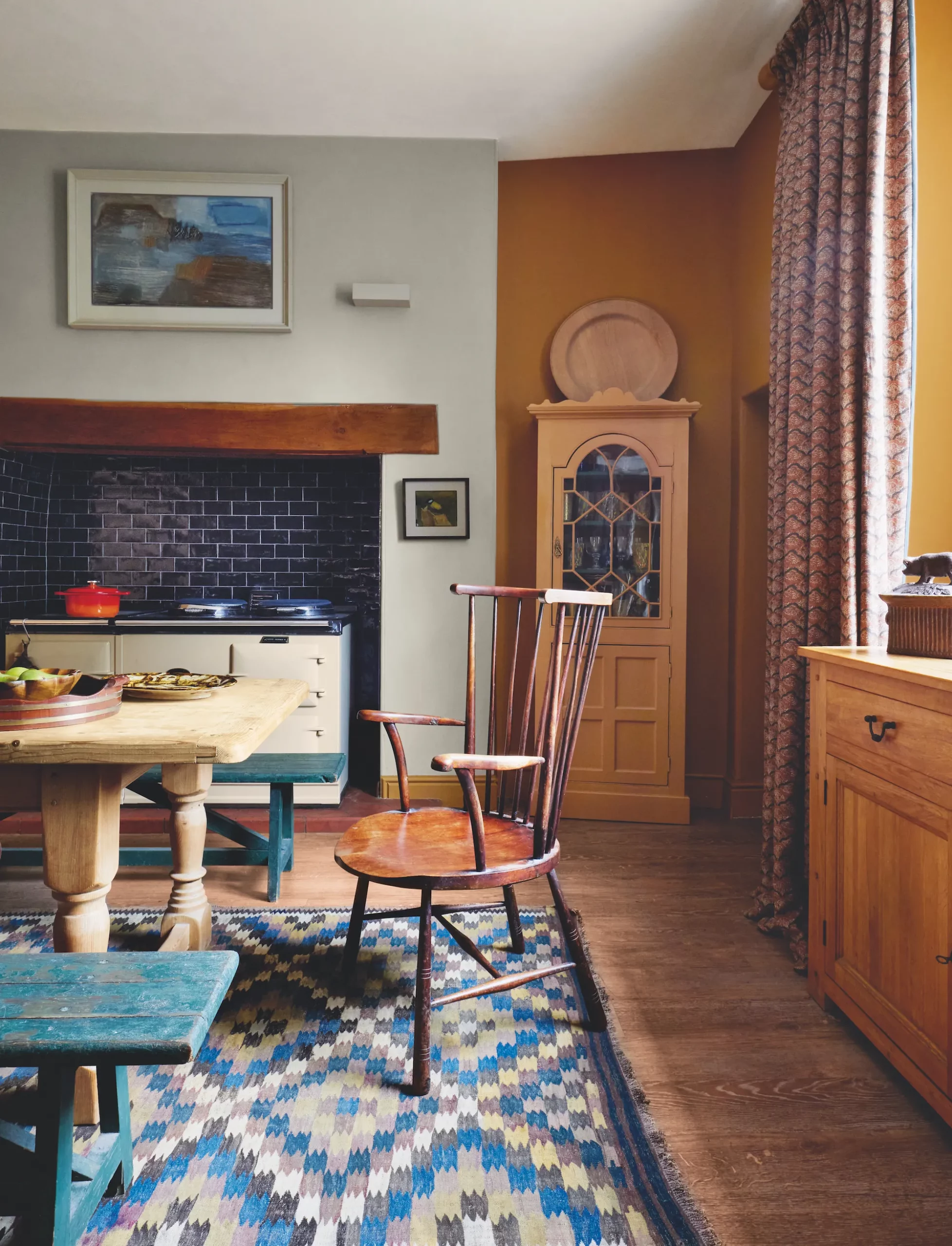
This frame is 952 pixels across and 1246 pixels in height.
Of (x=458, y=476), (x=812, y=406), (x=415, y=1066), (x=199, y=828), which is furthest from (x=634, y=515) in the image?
(x=415, y=1066)

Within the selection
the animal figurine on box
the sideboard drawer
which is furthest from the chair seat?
the animal figurine on box

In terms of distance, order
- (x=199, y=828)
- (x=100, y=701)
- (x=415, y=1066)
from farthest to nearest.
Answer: (x=199, y=828)
(x=100, y=701)
(x=415, y=1066)

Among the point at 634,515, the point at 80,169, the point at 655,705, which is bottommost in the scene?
the point at 655,705

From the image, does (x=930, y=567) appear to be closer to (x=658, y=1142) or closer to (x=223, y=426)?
(x=658, y=1142)

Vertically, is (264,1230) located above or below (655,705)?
below

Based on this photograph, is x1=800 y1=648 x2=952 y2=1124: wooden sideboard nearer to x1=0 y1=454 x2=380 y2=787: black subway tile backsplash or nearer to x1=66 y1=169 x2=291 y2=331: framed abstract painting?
x1=0 y1=454 x2=380 y2=787: black subway tile backsplash

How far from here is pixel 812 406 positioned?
248 centimetres

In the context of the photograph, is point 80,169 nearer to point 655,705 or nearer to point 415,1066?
point 655,705

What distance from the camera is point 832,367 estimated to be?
244 cm

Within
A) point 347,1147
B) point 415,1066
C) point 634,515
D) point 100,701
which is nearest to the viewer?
point 347,1147

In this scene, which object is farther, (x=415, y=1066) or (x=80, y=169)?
(x=80, y=169)

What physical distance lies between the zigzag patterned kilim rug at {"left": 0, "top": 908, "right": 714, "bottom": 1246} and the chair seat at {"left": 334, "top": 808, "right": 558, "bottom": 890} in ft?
1.41

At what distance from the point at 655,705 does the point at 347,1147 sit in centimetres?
246

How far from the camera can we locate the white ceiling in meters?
2.94
